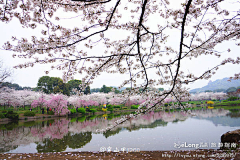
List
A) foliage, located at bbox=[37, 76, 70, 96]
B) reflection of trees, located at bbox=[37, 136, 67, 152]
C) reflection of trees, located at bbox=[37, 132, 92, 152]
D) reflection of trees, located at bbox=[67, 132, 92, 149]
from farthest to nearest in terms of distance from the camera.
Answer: foliage, located at bbox=[37, 76, 70, 96] → reflection of trees, located at bbox=[67, 132, 92, 149] → reflection of trees, located at bbox=[37, 132, 92, 152] → reflection of trees, located at bbox=[37, 136, 67, 152]

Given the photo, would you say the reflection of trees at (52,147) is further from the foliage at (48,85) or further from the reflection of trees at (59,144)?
the foliage at (48,85)

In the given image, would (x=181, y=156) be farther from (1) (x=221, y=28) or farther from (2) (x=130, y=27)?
(2) (x=130, y=27)

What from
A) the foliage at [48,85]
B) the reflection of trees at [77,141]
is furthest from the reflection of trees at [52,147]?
the foliage at [48,85]

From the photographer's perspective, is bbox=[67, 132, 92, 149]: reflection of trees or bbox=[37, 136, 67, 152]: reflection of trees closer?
bbox=[37, 136, 67, 152]: reflection of trees

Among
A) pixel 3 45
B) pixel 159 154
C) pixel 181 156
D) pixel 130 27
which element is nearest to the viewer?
pixel 3 45

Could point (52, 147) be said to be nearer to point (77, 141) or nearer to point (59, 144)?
point (59, 144)

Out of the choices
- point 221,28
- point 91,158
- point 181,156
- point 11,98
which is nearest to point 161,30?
point 221,28

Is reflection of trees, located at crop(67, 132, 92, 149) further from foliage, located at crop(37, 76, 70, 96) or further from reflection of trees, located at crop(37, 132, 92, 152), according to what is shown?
foliage, located at crop(37, 76, 70, 96)

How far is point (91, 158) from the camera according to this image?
488cm

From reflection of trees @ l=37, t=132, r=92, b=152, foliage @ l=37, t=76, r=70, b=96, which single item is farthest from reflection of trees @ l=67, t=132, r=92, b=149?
foliage @ l=37, t=76, r=70, b=96

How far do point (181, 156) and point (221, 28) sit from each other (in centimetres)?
394

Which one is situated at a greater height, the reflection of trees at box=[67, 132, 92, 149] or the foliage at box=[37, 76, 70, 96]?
the foliage at box=[37, 76, 70, 96]

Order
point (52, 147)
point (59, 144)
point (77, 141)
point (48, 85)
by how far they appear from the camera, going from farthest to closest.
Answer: point (48, 85)
point (77, 141)
point (59, 144)
point (52, 147)

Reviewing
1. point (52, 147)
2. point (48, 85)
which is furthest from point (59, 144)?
point (48, 85)
